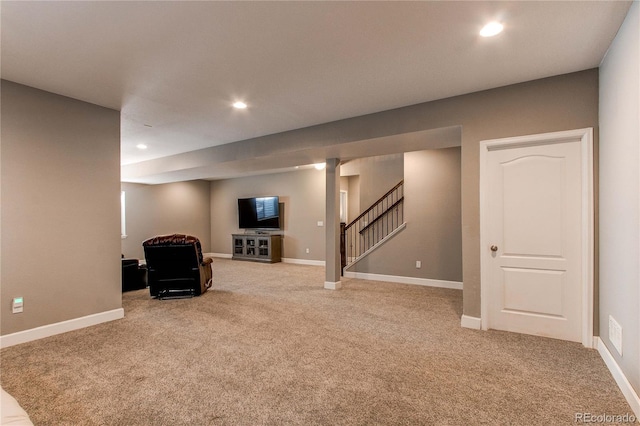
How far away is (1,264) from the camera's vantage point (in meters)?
2.96

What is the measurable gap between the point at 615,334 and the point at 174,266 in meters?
5.12

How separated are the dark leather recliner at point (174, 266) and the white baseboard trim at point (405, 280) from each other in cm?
303

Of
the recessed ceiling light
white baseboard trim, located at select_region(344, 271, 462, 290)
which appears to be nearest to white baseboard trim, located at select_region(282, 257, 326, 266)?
white baseboard trim, located at select_region(344, 271, 462, 290)

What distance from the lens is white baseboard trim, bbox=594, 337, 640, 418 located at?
1911 millimetres

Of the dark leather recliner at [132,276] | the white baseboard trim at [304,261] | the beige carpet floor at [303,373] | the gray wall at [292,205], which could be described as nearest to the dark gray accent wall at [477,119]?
the beige carpet floor at [303,373]

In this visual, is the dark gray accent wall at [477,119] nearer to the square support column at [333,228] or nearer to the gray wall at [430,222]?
the square support column at [333,228]

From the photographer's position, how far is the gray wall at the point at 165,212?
8438 mm

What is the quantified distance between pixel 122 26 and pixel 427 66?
2.50 m

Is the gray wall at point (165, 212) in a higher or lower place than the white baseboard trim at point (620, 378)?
higher

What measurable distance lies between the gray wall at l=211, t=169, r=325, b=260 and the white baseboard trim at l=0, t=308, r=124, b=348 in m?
4.98

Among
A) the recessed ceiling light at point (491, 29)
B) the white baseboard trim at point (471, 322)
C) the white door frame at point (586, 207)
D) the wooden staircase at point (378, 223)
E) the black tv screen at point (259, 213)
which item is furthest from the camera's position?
the black tv screen at point (259, 213)

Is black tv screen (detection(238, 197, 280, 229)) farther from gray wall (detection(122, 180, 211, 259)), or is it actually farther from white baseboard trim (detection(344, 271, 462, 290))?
white baseboard trim (detection(344, 271, 462, 290))

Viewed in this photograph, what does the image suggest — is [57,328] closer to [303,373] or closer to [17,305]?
[17,305]

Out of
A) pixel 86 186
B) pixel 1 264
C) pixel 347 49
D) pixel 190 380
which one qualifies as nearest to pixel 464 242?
pixel 347 49
